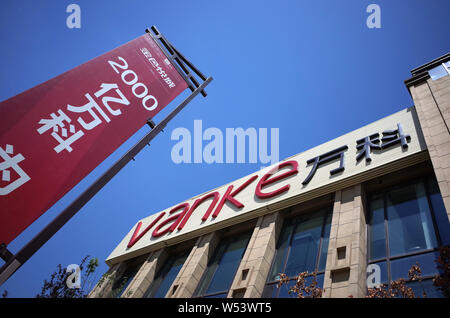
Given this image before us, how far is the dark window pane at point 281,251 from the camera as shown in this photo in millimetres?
13078

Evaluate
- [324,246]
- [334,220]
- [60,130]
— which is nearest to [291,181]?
[334,220]

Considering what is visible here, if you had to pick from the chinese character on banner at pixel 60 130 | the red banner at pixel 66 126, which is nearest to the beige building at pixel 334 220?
the red banner at pixel 66 126

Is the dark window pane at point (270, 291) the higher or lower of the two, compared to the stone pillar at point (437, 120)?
lower

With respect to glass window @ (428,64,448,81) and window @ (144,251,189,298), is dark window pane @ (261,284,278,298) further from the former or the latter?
glass window @ (428,64,448,81)

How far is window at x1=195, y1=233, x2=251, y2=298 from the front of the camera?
560 inches

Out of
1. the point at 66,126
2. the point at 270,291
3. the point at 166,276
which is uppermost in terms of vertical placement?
the point at 166,276

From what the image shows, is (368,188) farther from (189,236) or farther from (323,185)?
(189,236)

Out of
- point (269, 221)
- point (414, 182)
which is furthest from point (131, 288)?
point (414, 182)

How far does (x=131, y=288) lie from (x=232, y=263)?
5.93 meters

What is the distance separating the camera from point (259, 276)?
1238cm

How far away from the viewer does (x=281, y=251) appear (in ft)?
46.5

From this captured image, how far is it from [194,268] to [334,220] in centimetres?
715

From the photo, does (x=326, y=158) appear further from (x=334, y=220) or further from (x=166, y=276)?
(x=166, y=276)

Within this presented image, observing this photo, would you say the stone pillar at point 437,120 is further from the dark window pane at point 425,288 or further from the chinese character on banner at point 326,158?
the chinese character on banner at point 326,158
